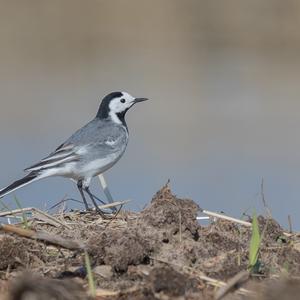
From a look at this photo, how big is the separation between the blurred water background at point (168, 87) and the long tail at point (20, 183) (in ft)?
5.29

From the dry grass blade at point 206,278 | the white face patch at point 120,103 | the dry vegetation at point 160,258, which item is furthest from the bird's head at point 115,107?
the dry grass blade at point 206,278

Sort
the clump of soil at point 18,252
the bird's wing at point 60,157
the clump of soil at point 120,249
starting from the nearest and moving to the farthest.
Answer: the clump of soil at point 120,249 → the clump of soil at point 18,252 → the bird's wing at point 60,157

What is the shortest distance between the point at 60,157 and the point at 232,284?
4768 mm

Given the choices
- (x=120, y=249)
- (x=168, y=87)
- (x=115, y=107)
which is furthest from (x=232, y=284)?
(x=168, y=87)

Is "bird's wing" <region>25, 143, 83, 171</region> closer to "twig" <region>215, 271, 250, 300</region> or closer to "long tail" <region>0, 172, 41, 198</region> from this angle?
"long tail" <region>0, 172, 41, 198</region>

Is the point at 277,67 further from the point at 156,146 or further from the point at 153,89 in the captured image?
the point at 156,146

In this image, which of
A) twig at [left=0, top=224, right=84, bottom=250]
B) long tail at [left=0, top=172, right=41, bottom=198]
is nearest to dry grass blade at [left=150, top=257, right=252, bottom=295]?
twig at [left=0, top=224, right=84, bottom=250]

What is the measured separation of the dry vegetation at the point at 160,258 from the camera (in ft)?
16.0

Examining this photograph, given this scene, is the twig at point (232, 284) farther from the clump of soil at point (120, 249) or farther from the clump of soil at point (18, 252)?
the clump of soil at point (18, 252)

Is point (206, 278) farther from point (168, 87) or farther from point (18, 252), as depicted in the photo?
point (168, 87)

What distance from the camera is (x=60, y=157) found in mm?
9289

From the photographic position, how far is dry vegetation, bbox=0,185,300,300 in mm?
4867

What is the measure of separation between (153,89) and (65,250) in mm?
14224

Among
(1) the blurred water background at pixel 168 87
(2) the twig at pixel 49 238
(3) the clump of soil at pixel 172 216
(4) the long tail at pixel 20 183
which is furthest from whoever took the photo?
(1) the blurred water background at pixel 168 87
